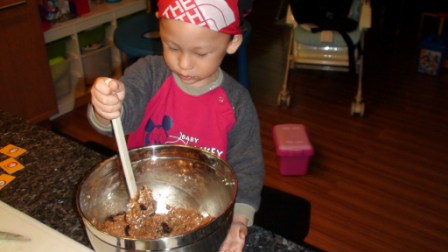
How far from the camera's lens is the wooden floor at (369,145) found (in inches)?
81.4

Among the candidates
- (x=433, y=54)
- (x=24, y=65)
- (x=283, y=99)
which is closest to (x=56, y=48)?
(x=24, y=65)

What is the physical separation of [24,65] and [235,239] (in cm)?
206

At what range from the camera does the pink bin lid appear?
2.28m

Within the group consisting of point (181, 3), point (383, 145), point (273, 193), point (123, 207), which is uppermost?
point (181, 3)

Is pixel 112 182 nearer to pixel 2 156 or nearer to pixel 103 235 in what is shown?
pixel 103 235

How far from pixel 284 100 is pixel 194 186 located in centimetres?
220

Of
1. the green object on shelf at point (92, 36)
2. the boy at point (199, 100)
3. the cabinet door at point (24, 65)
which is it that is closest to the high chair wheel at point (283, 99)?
the green object on shelf at point (92, 36)

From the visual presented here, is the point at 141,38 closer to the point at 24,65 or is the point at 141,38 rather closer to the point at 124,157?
the point at 24,65

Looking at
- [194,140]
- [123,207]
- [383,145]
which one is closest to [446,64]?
[383,145]

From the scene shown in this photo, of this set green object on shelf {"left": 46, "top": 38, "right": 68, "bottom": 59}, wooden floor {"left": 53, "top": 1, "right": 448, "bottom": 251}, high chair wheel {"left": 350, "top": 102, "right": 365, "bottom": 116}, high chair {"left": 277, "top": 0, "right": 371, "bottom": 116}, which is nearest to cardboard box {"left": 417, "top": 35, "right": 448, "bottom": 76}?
wooden floor {"left": 53, "top": 1, "right": 448, "bottom": 251}

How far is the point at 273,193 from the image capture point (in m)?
1.34

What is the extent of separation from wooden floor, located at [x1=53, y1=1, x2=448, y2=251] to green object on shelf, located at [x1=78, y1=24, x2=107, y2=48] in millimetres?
433

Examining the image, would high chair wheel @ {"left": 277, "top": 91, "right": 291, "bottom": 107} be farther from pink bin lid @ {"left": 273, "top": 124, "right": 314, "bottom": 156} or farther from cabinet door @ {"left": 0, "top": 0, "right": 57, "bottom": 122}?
cabinet door @ {"left": 0, "top": 0, "right": 57, "bottom": 122}

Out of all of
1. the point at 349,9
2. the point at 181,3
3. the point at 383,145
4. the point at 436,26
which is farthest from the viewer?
the point at 436,26
